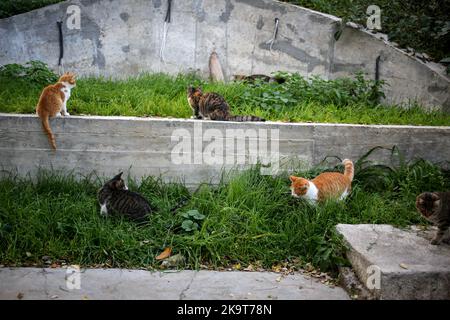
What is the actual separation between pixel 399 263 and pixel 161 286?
2100 millimetres

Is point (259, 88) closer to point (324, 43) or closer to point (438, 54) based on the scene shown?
point (324, 43)

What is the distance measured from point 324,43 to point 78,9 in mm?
4348

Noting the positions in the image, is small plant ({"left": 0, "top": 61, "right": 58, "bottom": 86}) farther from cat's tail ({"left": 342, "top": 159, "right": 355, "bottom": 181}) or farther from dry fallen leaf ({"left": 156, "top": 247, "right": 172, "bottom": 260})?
cat's tail ({"left": 342, "top": 159, "right": 355, "bottom": 181})

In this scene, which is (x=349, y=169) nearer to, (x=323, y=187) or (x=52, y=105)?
(x=323, y=187)

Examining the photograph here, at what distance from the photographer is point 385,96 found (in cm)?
797

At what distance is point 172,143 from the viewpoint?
20.5 feet

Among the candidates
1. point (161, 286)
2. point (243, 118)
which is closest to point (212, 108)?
point (243, 118)

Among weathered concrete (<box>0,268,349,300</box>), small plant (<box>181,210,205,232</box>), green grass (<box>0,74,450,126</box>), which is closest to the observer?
weathered concrete (<box>0,268,349,300</box>)

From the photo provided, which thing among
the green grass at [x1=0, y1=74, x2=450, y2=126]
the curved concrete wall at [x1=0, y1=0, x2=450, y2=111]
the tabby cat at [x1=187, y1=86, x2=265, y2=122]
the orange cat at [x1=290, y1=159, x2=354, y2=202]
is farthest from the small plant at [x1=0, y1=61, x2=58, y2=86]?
the orange cat at [x1=290, y1=159, x2=354, y2=202]

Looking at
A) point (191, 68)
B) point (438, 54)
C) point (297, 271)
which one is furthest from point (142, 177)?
point (438, 54)

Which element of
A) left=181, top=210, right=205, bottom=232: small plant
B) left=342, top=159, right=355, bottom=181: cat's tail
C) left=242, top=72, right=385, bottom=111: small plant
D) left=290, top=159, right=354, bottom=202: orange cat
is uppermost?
left=242, top=72, right=385, bottom=111: small plant

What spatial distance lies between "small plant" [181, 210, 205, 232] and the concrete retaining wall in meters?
0.90

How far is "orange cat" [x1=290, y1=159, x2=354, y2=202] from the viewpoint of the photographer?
18.1 ft

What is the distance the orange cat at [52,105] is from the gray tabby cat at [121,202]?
1081 mm
